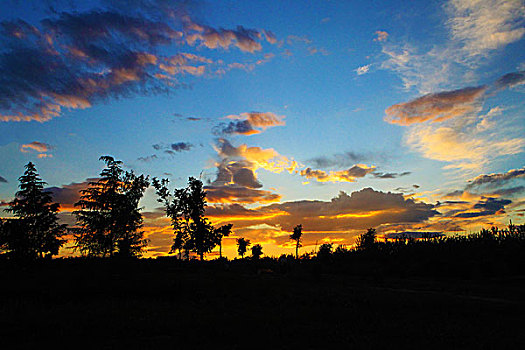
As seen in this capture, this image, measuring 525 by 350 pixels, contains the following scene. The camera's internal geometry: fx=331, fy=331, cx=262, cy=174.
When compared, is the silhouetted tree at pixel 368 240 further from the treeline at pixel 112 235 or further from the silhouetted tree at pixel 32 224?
the silhouetted tree at pixel 32 224

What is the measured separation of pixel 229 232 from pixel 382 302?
6474 centimetres

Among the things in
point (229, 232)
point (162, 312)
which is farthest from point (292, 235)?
point (162, 312)

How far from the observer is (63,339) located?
9211 millimetres

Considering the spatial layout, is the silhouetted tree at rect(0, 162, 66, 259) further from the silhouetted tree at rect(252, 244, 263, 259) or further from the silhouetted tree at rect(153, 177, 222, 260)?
the silhouetted tree at rect(252, 244, 263, 259)

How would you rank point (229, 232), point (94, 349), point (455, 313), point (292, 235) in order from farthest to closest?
point (292, 235)
point (229, 232)
point (455, 313)
point (94, 349)

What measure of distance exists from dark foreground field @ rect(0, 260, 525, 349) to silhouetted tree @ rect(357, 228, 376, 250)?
41460 millimetres

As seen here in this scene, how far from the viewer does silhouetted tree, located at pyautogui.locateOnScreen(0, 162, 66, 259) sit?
4275 cm

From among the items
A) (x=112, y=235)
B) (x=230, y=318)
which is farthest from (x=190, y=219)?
(x=230, y=318)

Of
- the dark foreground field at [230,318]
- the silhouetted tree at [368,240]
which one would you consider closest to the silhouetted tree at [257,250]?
the silhouetted tree at [368,240]

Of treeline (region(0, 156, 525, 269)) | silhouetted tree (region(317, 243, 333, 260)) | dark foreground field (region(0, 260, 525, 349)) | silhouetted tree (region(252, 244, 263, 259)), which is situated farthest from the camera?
silhouetted tree (region(252, 244, 263, 259))

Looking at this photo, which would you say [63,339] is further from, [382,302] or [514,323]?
[514,323]

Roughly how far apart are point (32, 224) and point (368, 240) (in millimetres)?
58169

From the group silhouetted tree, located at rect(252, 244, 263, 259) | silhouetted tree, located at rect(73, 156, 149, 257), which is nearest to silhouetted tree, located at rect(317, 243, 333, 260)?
silhouetted tree, located at rect(73, 156, 149, 257)

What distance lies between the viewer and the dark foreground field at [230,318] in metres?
9.64
